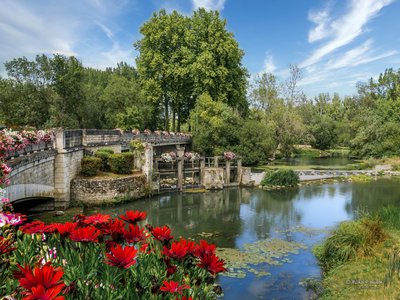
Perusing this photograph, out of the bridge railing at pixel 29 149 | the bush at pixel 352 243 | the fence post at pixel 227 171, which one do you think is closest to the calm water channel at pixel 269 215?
the bush at pixel 352 243

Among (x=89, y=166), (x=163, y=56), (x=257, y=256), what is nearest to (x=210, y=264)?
(x=257, y=256)

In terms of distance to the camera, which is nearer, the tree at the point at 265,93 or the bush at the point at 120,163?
the bush at the point at 120,163

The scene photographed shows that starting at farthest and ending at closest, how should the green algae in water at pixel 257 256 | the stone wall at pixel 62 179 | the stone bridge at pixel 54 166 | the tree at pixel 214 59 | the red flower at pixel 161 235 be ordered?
the tree at pixel 214 59, the stone wall at pixel 62 179, the stone bridge at pixel 54 166, the green algae in water at pixel 257 256, the red flower at pixel 161 235

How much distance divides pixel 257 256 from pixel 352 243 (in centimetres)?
358

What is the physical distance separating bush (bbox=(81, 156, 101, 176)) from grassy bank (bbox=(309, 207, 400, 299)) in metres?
14.8

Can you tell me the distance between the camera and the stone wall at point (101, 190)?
866 inches

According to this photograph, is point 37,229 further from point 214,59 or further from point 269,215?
point 214,59

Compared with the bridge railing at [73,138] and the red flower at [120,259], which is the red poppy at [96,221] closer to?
the red flower at [120,259]

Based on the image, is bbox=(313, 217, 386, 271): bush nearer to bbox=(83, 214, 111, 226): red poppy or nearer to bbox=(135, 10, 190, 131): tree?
bbox=(83, 214, 111, 226): red poppy

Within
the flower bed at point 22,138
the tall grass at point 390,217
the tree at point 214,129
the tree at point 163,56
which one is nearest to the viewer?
the flower bed at point 22,138

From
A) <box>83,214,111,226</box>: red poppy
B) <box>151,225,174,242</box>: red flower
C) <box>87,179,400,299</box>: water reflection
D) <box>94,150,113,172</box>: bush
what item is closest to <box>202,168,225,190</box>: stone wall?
<box>87,179,400,299</box>: water reflection

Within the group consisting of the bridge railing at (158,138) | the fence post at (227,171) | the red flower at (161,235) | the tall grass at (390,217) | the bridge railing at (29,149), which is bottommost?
the tall grass at (390,217)

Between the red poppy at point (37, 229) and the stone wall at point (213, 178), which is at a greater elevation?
the red poppy at point (37, 229)

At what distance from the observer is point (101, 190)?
2255 cm
